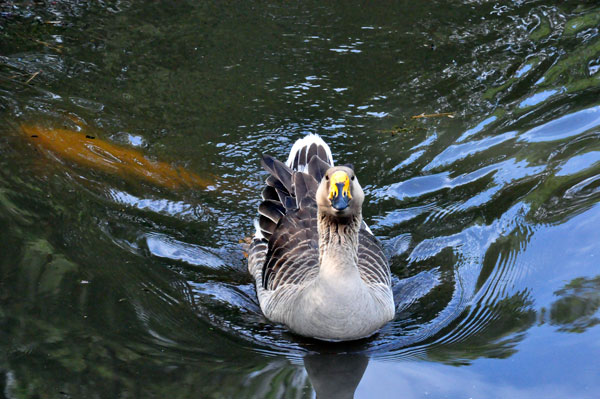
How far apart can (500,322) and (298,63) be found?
212 inches

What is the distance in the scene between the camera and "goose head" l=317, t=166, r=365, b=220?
217 inches

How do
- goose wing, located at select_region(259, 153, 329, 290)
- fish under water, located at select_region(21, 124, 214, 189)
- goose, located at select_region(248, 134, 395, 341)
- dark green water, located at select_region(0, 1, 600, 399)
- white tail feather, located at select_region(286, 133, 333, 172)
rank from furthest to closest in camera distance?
fish under water, located at select_region(21, 124, 214, 189) < white tail feather, located at select_region(286, 133, 333, 172) < goose wing, located at select_region(259, 153, 329, 290) < goose, located at select_region(248, 134, 395, 341) < dark green water, located at select_region(0, 1, 600, 399)

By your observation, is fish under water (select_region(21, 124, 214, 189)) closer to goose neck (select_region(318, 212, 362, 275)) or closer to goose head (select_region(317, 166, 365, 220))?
goose neck (select_region(318, 212, 362, 275))

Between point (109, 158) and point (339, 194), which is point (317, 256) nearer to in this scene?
point (339, 194)

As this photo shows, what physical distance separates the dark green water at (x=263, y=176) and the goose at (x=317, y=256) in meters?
0.23

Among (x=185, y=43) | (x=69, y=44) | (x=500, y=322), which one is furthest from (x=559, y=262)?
(x=69, y=44)

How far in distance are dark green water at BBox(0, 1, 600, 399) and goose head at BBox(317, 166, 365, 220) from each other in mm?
1149

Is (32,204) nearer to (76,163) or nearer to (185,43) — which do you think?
(76,163)

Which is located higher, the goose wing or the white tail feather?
the white tail feather

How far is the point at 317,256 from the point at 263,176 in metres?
2.10

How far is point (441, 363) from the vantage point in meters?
5.60

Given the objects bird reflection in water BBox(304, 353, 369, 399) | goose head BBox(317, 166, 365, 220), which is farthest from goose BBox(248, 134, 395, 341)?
bird reflection in water BBox(304, 353, 369, 399)

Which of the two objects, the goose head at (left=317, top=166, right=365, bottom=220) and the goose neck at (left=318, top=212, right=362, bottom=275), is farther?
the goose neck at (left=318, top=212, right=362, bottom=275)

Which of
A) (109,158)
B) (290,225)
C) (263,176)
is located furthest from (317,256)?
(109,158)
